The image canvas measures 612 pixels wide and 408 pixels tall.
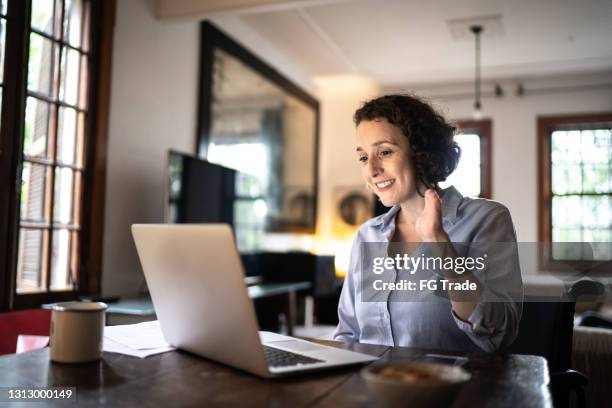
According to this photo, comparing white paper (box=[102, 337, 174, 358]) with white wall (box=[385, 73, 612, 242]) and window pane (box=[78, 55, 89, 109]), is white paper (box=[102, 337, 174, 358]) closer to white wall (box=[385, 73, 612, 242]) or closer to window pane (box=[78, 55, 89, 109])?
window pane (box=[78, 55, 89, 109])

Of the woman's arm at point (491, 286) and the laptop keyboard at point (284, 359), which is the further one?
the woman's arm at point (491, 286)

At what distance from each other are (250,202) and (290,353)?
360 centimetres

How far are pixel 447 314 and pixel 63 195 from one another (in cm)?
240

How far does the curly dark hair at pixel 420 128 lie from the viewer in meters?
1.53

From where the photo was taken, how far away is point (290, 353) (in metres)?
1.06

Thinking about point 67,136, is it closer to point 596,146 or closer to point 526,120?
point 526,120

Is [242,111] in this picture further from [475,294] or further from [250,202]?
[475,294]

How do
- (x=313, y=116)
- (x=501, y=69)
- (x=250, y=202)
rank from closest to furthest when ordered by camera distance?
(x=250, y=202) < (x=501, y=69) < (x=313, y=116)

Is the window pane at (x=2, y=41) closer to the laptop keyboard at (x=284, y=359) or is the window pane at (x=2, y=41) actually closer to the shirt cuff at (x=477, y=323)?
the laptop keyboard at (x=284, y=359)

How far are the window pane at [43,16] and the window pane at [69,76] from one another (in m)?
0.15

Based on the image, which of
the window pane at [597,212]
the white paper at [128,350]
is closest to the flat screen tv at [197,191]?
the white paper at [128,350]

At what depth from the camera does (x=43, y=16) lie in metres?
2.92

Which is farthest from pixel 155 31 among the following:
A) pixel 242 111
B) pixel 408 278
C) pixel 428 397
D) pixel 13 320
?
pixel 428 397

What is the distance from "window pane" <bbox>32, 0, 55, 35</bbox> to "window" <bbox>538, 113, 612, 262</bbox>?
5.31m
